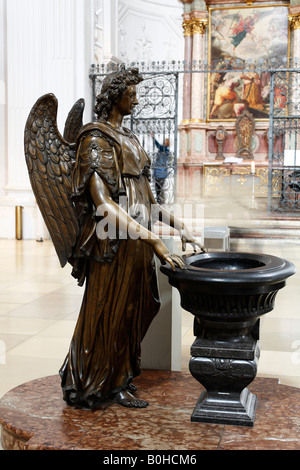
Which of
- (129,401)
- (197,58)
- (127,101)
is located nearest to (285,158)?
(197,58)

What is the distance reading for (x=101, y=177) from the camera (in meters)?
3.05

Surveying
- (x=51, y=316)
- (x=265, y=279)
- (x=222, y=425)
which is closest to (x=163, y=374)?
(x=222, y=425)

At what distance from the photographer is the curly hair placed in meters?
3.11

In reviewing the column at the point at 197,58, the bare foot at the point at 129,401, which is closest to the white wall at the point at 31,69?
the column at the point at 197,58

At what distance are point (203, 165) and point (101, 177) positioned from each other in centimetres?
1408

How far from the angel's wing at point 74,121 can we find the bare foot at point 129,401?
1459mm

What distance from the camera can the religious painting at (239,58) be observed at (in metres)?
17.5

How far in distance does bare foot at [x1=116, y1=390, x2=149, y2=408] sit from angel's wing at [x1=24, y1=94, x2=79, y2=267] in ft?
2.55

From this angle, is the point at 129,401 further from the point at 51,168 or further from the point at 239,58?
the point at 239,58

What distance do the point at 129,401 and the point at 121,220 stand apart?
3.35 feet

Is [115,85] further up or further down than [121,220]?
further up

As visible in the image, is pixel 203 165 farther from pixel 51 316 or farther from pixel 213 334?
pixel 213 334

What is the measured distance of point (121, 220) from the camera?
9.64 ft

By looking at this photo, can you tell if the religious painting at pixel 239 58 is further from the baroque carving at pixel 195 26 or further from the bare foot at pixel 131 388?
the bare foot at pixel 131 388
